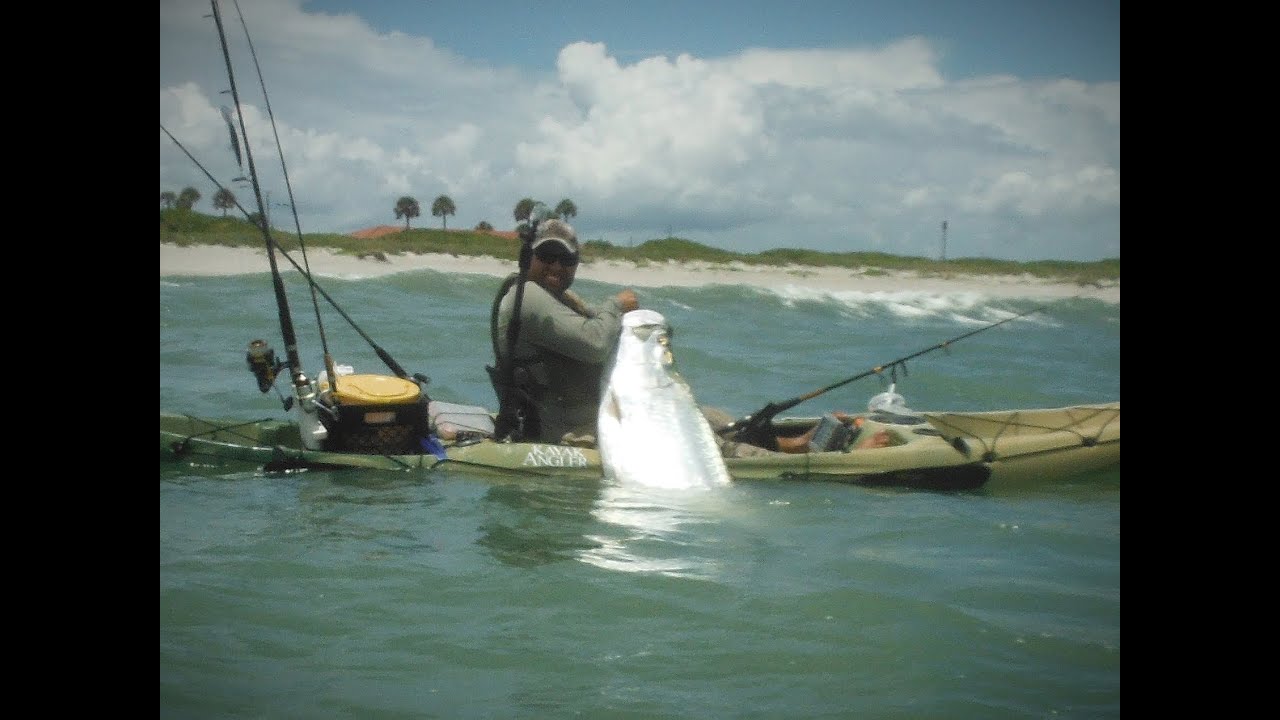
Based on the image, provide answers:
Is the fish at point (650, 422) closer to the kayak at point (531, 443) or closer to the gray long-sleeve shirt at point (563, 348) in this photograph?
the kayak at point (531, 443)

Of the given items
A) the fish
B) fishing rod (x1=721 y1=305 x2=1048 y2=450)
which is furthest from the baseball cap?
fishing rod (x1=721 y1=305 x2=1048 y2=450)

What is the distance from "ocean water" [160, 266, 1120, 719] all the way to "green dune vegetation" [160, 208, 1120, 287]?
23.8 m

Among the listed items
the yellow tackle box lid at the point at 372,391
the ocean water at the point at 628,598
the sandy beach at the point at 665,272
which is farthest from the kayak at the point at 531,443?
the sandy beach at the point at 665,272

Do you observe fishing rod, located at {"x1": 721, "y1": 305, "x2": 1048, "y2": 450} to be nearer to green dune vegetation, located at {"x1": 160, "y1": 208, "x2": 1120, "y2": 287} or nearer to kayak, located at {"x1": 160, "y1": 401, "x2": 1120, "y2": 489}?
kayak, located at {"x1": 160, "y1": 401, "x2": 1120, "y2": 489}

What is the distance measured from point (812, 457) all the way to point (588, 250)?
33501mm

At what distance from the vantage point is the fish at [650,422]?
19.0 ft

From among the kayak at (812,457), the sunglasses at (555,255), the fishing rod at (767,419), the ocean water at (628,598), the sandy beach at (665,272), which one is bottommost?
the ocean water at (628,598)

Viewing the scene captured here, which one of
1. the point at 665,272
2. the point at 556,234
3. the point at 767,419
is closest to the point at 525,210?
the point at 556,234

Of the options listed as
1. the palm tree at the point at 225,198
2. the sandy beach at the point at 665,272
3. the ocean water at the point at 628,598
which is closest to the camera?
the ocean water at the point at 628,598

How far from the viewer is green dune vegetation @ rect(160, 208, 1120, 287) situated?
30.7m

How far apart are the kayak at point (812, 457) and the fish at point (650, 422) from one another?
0.14m

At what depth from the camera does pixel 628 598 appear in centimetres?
401
